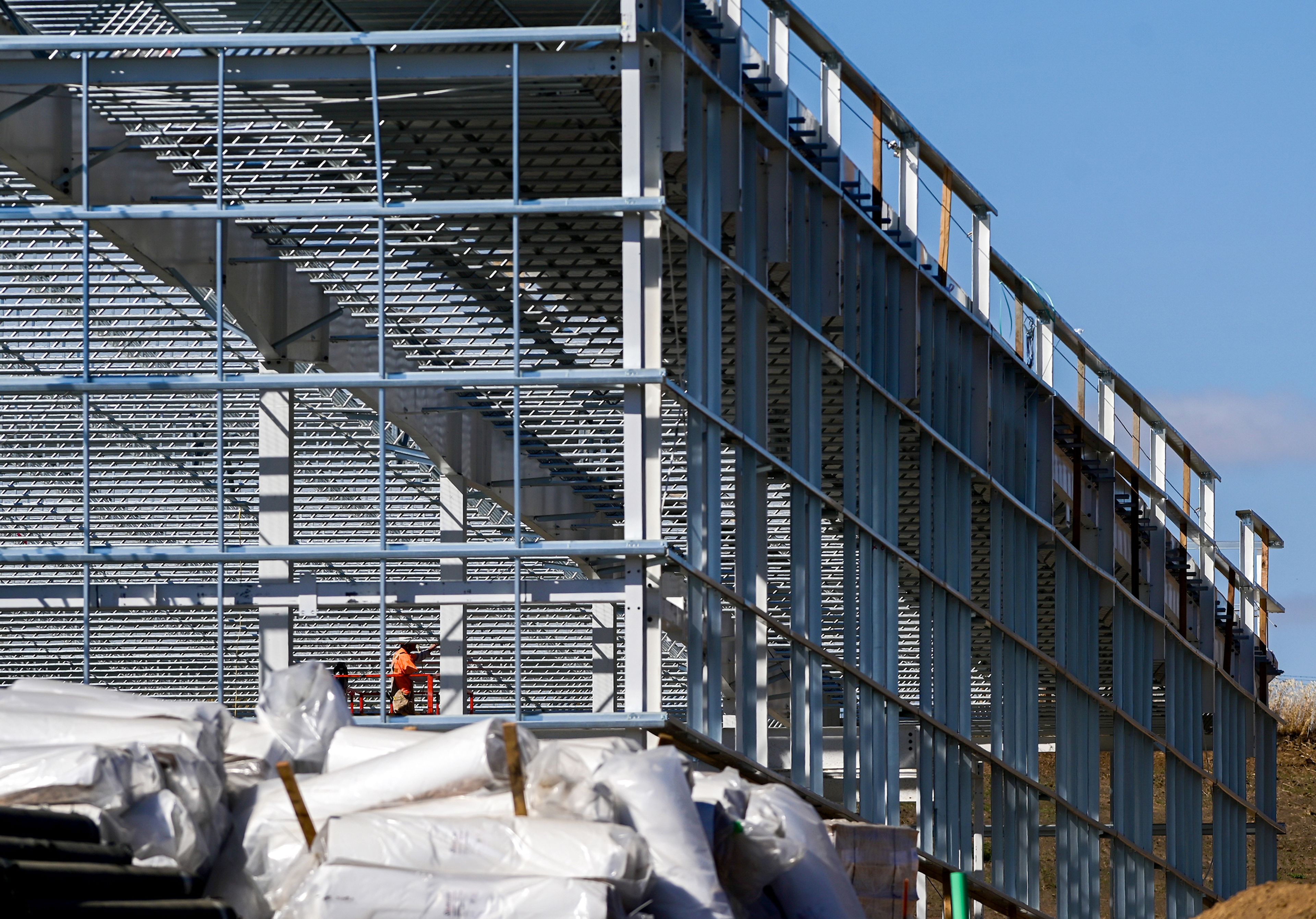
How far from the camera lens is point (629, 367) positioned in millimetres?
15062

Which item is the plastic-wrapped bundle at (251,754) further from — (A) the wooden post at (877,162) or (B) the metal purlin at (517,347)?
(A) the wooden post at (877,162)

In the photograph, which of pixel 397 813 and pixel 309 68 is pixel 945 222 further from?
pixel 397 813

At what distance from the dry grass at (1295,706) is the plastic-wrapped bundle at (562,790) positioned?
42.0m

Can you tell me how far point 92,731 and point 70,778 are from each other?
3.14 feet

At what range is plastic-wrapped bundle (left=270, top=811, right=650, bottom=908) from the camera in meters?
7.54

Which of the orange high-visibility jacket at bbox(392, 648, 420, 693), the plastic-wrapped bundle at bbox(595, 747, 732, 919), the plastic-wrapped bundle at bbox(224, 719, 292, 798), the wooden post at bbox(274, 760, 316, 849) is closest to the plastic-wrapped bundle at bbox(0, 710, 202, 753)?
the plastic-wrapped bundle at bbox(224, 719, 292, 798)

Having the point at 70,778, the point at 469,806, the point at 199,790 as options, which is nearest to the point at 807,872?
the point at 469,806

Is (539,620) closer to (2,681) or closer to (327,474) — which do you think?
(327,474)

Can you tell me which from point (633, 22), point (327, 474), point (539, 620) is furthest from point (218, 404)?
point (539, 620)

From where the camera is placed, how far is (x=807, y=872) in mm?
9633

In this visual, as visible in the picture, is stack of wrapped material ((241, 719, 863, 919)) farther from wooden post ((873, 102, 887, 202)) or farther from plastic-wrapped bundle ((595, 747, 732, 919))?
wooden post ((873, 102, 887, 202))

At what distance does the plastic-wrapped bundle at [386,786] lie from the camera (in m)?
8.30

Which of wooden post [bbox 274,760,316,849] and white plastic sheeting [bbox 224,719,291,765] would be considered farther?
white plastic sheeting [bbox 224,719,291,765]

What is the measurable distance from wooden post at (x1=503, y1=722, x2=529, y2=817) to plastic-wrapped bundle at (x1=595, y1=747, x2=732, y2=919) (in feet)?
1.49
